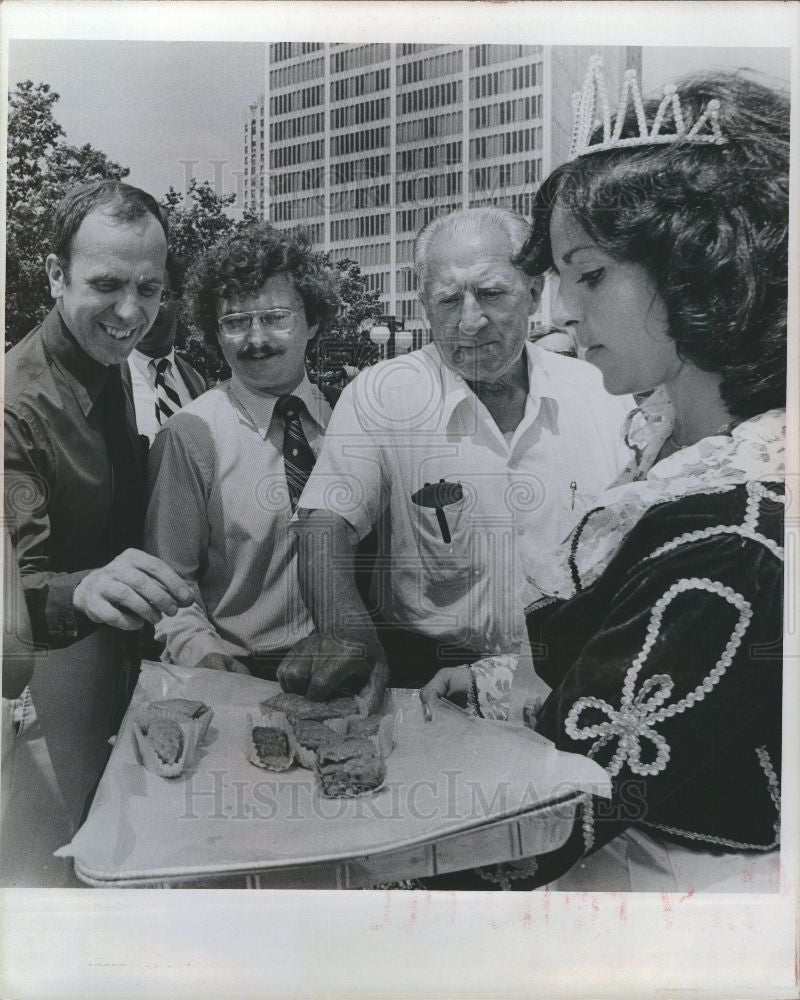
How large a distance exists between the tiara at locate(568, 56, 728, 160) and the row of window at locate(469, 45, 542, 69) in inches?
8.2

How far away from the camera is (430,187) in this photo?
127 inches

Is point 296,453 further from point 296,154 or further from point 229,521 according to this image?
point 296,154

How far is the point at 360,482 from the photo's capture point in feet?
10.6

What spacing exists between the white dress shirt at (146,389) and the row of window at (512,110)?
4.23 feet

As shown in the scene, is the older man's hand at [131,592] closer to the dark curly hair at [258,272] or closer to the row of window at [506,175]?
the dark curly hair at [258,272]

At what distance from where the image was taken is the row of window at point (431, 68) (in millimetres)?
3205

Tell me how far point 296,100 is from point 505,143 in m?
0.70

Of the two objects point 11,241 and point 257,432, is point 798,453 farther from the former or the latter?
point 11,241

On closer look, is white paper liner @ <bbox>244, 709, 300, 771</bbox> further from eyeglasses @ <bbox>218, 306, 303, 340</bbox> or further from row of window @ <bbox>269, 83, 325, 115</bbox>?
row of window @ <bbox>269, 83, 325, 115</bbox>

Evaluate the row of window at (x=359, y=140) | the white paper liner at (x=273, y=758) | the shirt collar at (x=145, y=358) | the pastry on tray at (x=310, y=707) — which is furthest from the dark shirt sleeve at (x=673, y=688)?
the row of window at (x=359, y=140)

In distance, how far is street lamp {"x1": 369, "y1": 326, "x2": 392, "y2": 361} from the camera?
3.21m

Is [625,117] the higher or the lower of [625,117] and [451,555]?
the higher

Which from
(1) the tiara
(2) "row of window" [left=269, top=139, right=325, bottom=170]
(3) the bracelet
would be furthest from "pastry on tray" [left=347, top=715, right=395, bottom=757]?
(1) the tiara

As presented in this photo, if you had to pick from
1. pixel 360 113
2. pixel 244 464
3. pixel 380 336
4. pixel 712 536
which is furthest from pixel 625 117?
pixel 244 464
